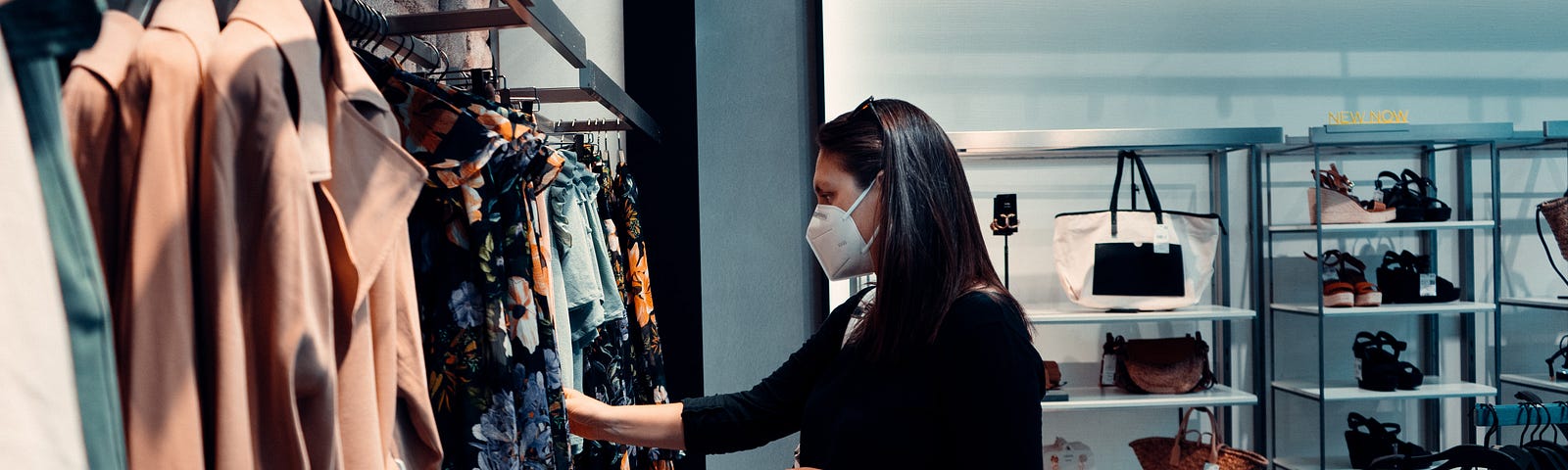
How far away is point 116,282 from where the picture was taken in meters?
0.58

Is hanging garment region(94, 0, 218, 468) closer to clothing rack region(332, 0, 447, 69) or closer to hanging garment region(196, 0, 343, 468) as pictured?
hanging garment region(196, 0, 343, 468)

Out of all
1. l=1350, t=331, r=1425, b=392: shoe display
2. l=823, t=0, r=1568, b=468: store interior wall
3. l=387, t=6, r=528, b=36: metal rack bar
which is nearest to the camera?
l=387, t=6, r=528, b=36: metal rack bar

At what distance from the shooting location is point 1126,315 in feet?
11.1

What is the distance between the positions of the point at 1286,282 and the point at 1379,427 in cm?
69

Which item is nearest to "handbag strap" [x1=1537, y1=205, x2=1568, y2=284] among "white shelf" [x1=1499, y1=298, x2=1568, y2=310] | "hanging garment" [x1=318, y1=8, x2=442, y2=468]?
"white shelf" [x1=1499, y1=298, x2=1568, y2=310]

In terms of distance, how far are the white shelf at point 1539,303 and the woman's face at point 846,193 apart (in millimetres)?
3592

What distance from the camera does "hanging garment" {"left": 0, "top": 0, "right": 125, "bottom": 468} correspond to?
43cm

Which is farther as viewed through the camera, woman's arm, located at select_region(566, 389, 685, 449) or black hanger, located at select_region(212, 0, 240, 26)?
woman's arm, located at select_region(566, 389, 685, 449)

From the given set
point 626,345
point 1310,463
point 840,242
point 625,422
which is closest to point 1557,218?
point 1310,463

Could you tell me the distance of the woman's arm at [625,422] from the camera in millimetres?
1609

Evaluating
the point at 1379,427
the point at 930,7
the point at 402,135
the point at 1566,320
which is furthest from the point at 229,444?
the point at 1566,320

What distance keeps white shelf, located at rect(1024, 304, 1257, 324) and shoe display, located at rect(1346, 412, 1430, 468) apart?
67 centimetres

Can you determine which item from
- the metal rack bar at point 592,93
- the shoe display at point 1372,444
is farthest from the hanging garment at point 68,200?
the shoe display at point 1372,444

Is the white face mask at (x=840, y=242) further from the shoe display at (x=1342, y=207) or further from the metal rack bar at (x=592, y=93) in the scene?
the shoe display at (x=1342, y=207)
